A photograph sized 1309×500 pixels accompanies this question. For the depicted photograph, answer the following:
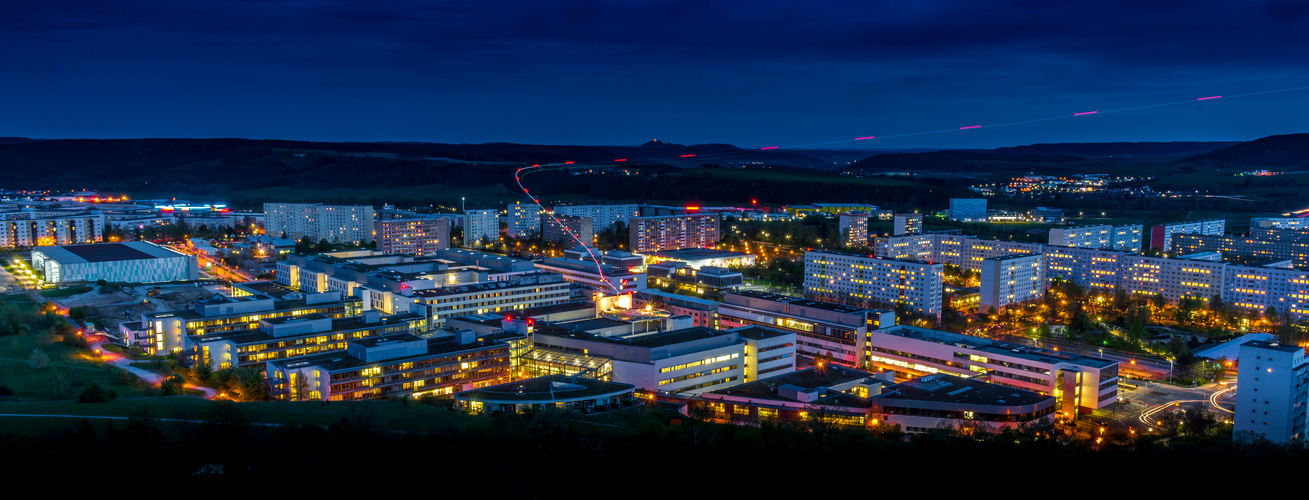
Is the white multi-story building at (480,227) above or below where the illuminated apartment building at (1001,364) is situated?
above

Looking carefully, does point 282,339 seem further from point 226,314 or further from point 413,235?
point 413,235

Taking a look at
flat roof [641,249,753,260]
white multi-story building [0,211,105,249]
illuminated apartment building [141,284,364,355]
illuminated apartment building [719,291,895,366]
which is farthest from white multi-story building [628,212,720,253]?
white multi-story building [0,211,105,249]

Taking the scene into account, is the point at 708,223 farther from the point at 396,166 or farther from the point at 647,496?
the point at 396,166

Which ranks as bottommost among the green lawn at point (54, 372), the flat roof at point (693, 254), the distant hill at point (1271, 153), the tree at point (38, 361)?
the green lawn at point (54, 372)

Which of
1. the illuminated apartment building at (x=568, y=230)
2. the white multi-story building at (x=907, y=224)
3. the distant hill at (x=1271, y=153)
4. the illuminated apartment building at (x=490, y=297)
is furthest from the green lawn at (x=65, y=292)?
the distant hill at (x=1271, y=153)

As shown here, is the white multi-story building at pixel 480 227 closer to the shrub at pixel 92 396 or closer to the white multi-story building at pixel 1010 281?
the white multi-story building at pixel 1010 281

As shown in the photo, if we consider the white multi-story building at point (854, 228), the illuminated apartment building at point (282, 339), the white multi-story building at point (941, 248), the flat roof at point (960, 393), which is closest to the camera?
the flat roof at point (960, 393)

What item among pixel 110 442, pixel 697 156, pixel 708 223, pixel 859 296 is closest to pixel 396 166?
pixel 697 156
